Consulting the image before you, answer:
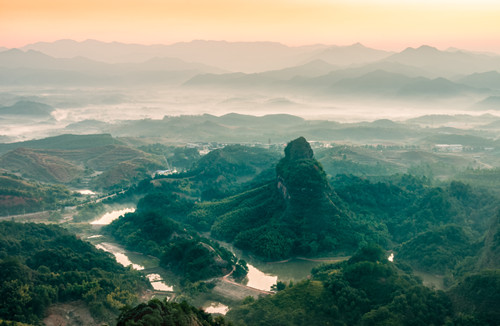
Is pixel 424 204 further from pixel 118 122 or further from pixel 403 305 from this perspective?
pixel 118 122

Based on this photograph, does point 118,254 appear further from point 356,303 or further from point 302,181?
point 356,303

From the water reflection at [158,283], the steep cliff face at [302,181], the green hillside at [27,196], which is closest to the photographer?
the water reflection at [158,283]

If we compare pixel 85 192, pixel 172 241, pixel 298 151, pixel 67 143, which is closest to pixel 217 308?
pixel 172 241

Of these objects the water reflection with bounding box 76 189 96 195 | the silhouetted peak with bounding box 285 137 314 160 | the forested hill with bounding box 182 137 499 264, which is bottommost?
the water reflection with bounding box 76 189 96 195

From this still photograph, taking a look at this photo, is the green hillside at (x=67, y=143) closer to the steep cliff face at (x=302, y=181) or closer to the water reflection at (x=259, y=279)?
the steep cliff face at (x=302, y=181)

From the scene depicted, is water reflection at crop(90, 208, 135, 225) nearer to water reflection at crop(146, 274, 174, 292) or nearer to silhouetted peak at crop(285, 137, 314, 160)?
water reflection at crop(146, 274, 174, 292)

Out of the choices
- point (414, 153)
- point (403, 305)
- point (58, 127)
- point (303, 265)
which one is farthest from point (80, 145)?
point (403, 305)

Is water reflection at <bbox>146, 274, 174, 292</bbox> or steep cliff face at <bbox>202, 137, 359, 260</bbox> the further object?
steep cliff face at <bbox>202, 137, 359, 260</bbox>

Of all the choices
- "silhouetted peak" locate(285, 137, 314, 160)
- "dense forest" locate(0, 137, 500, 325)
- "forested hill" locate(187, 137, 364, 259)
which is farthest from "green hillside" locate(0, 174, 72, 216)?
"silhouetted peak" locate(285, 137, 314, 160)

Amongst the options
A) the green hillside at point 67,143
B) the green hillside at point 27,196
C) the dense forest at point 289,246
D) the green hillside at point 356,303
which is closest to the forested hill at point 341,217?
the dense forest at point 289,246
